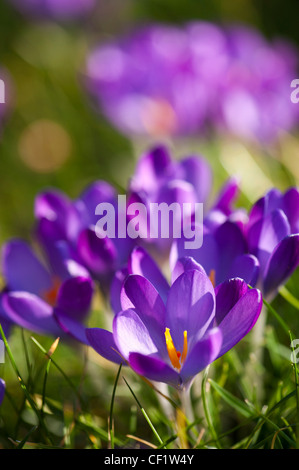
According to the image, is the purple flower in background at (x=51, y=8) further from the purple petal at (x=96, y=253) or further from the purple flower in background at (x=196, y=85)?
the purple petal at (x=96, y=253)

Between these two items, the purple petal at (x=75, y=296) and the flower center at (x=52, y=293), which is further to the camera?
the flower center at (x=52, y=293)

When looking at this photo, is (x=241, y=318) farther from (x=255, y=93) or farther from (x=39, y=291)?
(x=255, y=93)

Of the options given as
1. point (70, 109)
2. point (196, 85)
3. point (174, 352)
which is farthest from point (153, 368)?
point (70, 109)

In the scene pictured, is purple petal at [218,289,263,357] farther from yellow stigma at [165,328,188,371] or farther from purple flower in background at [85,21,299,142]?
purple flower in background at [85,21,299,142]

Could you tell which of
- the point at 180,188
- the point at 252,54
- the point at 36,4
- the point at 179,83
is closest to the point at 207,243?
the point at 180,188

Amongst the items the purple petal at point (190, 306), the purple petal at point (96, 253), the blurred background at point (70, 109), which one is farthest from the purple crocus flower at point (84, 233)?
the blurred background at point (70, 109)
